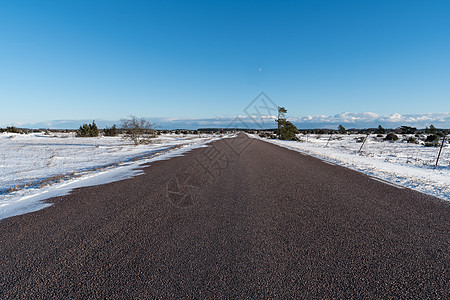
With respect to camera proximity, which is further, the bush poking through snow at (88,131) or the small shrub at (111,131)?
the small shrub at (111,131)

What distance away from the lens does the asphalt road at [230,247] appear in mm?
2057

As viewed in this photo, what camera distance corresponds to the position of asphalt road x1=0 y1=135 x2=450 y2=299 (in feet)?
6.75

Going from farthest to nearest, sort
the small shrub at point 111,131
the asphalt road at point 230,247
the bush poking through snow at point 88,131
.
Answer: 1. the small shrub at point 111,131
2. the bush poking through snow at point 88,131
3. the asphalt road at point 230,247

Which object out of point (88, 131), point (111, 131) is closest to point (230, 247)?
point (88, 131)

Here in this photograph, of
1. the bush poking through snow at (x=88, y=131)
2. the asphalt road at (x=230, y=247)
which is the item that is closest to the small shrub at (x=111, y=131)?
the bush poking through snow at (x=88, y=131)

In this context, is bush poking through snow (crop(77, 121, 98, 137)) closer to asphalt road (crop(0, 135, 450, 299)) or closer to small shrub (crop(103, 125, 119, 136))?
small shrub (crop(103, 125, 119, 136))

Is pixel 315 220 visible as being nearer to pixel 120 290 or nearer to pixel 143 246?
pixel 143 246

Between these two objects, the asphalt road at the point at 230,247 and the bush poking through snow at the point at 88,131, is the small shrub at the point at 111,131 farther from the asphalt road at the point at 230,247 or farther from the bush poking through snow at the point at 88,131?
the asphalt road at the point at 230,247

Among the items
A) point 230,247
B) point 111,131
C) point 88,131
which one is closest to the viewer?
point 230,247

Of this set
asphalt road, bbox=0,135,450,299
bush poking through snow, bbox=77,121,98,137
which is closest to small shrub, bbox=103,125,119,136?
bush poking through snow, bbox=77,121,98,137

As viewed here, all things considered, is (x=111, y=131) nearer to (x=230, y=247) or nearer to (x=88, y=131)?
(x=88, y=131)

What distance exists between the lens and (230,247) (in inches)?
110

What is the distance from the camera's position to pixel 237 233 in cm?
319

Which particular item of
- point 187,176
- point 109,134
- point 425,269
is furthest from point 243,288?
point 109,134
